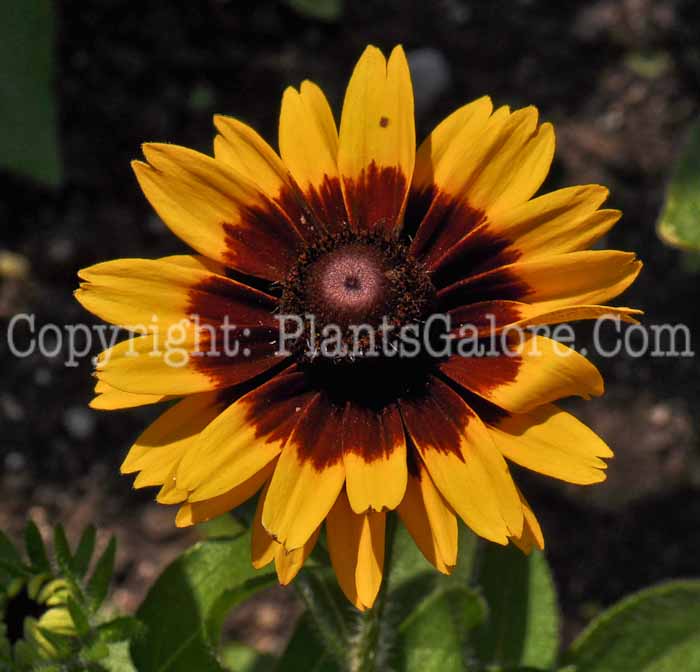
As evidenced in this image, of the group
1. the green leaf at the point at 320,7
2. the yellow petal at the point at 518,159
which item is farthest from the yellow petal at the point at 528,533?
the green leaf at the point at 320,7

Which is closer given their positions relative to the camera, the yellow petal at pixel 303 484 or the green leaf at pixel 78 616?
the yellow petal at pixel 303 484

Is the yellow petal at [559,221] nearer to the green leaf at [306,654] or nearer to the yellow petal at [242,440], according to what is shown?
the yellow petal at [242,440]

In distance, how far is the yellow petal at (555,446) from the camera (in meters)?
1.50

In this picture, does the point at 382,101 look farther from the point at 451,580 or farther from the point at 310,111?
the point at 451,580

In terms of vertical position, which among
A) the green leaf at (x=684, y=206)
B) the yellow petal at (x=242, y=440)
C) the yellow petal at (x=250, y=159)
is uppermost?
the green leaf at (x=684, y=206)

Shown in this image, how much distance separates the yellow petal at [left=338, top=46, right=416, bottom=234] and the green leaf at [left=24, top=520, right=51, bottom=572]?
0.71 meters

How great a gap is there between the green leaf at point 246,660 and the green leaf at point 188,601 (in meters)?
0.65

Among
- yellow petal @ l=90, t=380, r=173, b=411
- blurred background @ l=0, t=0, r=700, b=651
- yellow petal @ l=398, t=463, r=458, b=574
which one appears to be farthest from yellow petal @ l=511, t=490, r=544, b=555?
blurred background @ l=0, t=0, r=700, b=651

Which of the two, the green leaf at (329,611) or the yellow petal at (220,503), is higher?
the yellow petal at (220,503)

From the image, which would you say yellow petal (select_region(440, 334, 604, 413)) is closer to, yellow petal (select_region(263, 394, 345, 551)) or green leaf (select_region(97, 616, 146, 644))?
yellow petal (select_region(263, 394, 345, 551))

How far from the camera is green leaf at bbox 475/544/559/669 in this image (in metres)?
2.26

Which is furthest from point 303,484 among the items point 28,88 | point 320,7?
point 320,7

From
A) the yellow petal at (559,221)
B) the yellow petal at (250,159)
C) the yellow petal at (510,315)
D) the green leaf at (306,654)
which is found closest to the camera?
the yellow petal at (510,315)

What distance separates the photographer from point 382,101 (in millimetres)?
1682
